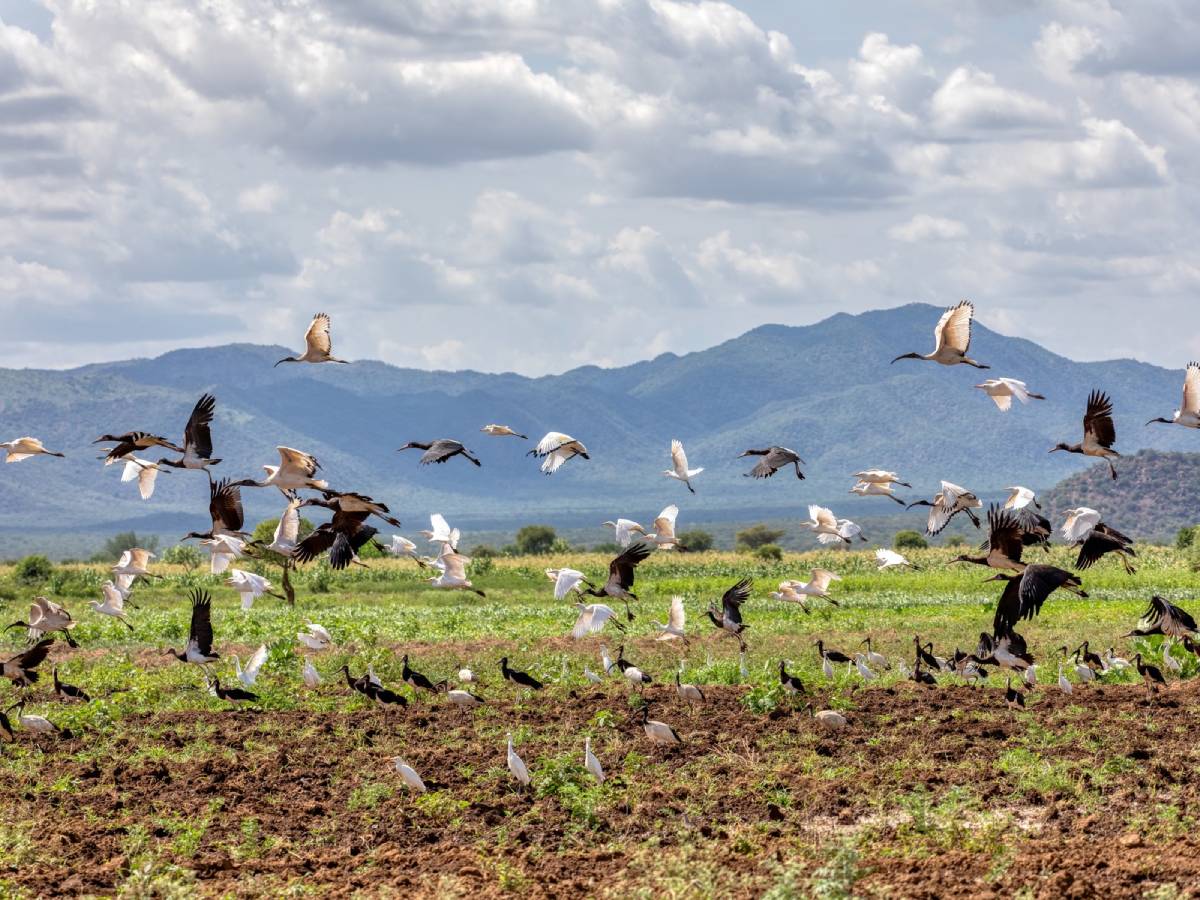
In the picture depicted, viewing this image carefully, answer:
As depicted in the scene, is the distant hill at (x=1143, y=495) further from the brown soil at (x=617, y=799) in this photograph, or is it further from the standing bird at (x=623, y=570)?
the brown soil at (x=617, y=799)

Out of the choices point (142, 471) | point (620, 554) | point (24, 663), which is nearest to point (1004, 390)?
point (620, 554)

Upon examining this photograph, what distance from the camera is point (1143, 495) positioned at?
516 feet

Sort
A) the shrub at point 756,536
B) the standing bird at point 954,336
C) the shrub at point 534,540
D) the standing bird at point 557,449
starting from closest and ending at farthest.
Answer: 1. the standing bird at point 954,336
2. the standing bird at point 557,449
3. the shrub at point 534,540
4. the shrub at point 756,536

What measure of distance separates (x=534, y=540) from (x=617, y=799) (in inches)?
2792

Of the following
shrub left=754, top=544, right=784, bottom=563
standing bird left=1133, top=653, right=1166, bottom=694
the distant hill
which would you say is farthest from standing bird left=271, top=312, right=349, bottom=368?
the distant hill

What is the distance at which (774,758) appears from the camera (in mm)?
16547

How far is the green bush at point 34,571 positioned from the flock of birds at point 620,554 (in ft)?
77.5

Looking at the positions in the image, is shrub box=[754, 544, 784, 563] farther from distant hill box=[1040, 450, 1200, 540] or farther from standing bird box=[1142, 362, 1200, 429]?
distant hill box=[1040, 450, 1200, 540]

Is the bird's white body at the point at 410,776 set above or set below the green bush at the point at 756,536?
above

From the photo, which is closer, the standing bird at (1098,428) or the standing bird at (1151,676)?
the standing bird at (1098,428)

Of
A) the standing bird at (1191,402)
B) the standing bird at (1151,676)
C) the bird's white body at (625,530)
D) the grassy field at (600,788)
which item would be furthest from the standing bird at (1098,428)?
the bird's white body at (625,530)

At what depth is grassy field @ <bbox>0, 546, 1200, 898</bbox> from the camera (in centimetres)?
1222

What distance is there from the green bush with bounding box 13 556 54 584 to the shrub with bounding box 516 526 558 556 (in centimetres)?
3600

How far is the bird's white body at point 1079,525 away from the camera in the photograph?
16688 mm
